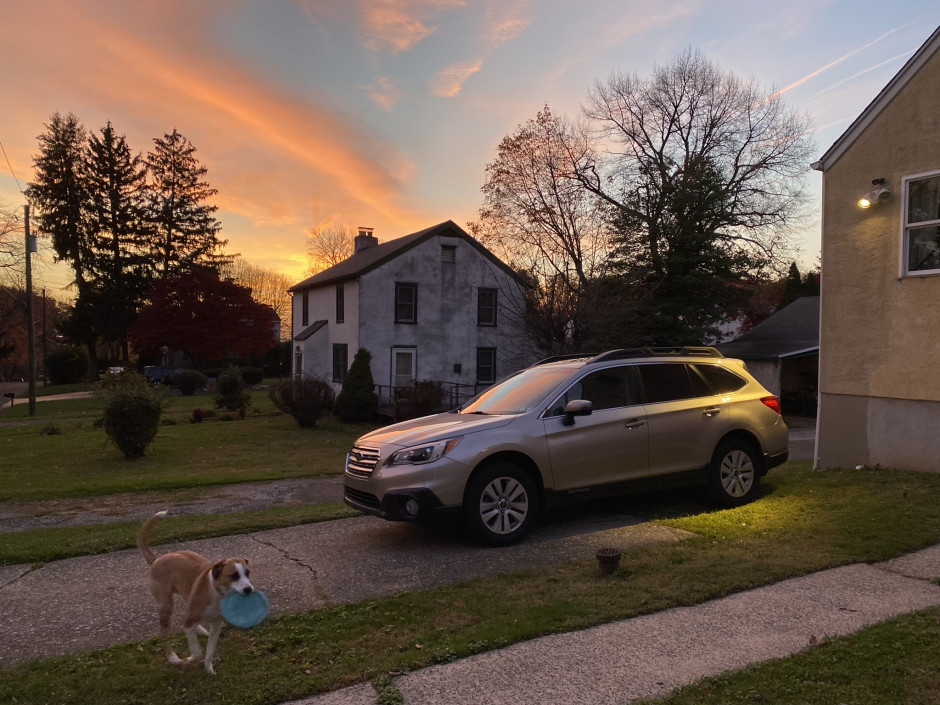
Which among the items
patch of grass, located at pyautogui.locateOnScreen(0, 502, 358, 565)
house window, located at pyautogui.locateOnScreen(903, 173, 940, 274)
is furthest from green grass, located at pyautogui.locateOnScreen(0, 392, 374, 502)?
house window, located at pyautogui.locateOnScreen(903, 173, 940, 274)

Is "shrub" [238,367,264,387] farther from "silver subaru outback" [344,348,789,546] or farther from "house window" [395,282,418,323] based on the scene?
"silver subaru outback" [344,348,789,546]

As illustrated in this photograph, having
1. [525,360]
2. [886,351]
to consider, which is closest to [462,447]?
[886,351]

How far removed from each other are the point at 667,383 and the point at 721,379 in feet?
2.80

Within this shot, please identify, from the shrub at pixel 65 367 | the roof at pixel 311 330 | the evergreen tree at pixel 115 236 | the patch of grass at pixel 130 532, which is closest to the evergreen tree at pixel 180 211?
the evergreen tree at pixel 115 236

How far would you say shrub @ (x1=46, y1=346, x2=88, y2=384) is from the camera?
50.8 metres

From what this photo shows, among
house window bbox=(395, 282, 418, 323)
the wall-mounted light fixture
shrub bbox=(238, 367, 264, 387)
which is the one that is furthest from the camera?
shrub bbox=(238, 367, 264, 387)

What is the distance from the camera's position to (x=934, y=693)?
314cm

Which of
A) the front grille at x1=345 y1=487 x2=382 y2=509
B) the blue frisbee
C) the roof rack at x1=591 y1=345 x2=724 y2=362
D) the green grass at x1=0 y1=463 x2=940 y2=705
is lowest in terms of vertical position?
the green grass at x1=0 y1=463 x2=940 y2=705

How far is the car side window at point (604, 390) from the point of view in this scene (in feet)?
21.6

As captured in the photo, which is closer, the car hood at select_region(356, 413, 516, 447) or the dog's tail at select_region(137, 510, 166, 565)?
the dog's tail at select_region(137, 510, 166, 565)

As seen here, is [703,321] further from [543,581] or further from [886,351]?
[543,581]

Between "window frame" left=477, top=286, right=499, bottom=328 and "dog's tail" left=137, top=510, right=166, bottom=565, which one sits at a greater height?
"window frame" left=477, top=286, right=499, bottom=328

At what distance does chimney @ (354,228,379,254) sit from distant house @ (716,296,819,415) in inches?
690

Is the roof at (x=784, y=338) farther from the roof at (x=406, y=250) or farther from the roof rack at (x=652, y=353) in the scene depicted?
the roof rack at (x=652, y=353)
